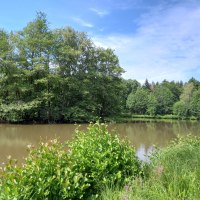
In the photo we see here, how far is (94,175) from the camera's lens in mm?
3680

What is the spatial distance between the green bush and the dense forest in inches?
754

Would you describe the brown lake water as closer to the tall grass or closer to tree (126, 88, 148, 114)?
the tall grass

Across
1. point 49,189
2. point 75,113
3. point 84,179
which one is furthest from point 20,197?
point 75,113

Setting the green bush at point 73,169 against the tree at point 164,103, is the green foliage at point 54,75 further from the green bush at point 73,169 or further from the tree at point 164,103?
the tree at point 164,103

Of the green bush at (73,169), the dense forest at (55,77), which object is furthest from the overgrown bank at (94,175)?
the dense forest at (55,77)

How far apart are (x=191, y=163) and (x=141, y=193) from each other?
1.49m

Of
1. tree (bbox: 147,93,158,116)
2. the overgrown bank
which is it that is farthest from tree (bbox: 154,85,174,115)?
the overgrown bank

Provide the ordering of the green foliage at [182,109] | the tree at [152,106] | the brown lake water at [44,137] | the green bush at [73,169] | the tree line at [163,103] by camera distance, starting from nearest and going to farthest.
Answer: the green bush at [73,169]
the brown lake water at [44,137]
the green foliage at [182,109]
the tree line at [163,103]
the tree at [152,106]

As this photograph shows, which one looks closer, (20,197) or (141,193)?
(20,197)

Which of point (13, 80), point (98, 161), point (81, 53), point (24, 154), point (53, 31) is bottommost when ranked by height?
point (24, 154)

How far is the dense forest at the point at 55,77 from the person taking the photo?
2305cm

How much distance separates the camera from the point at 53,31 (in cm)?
2588

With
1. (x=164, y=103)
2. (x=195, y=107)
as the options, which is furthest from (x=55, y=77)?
(x=164, y=103)

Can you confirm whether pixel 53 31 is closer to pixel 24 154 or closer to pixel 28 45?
pixel 28 45
